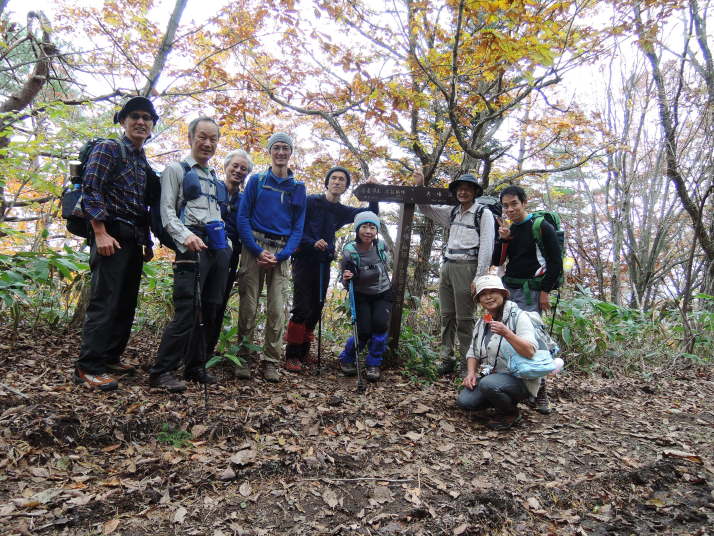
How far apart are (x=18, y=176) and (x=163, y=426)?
509 centimetres

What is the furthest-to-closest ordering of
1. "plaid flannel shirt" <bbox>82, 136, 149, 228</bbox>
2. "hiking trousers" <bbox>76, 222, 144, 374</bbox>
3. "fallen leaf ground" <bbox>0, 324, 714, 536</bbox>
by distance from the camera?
"hiking trousers" <bbox>76, 222, 144, 374</bbox> < "plaid flannel shirt" <bbox>82, 136, 149, 228</bbox> < "fallen leaf ground" <bbox>0, 324, 714, 536</bbox>

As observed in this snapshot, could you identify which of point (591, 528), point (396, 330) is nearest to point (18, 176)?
point (396, 330)

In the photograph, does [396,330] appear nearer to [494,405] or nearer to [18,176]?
[494,405]

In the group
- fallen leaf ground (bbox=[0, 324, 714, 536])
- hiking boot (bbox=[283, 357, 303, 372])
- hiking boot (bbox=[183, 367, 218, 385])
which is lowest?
fallen leaf ground (bbox=[0, 324, 714, 536])

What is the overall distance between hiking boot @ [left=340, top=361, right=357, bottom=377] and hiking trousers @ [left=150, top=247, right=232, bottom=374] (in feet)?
5.91

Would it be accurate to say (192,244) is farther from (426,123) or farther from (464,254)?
(426,123)

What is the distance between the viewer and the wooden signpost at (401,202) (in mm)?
5262

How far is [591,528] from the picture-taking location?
2453 millimetres

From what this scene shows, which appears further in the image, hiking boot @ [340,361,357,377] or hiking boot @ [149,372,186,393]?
hiking boot @ [340,361,357,377]

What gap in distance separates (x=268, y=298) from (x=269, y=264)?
1.30 feet

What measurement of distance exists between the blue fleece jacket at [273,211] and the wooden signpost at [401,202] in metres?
0.95

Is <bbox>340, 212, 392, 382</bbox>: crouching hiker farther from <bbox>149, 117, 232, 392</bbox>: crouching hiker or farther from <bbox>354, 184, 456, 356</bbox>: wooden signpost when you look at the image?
<bbox>149, 117, 232, 392</bbox>: crouching hiker

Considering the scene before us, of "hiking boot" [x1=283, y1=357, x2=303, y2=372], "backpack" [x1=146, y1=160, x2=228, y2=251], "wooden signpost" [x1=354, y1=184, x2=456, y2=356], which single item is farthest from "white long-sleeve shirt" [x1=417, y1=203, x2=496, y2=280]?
"backpack" [x1=146, y1=160, x2=228, y2=251]

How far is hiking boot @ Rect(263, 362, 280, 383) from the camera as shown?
14.6 feet
